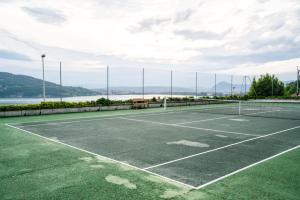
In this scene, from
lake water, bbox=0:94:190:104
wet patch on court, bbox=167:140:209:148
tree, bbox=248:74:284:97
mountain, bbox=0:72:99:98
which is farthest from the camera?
tree, bbox=248:74:284:97

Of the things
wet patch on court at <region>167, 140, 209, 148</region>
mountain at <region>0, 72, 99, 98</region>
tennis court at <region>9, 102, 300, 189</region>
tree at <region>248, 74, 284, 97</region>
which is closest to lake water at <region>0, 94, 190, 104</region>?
mountain at <region>0, 72, 99, 98</region>

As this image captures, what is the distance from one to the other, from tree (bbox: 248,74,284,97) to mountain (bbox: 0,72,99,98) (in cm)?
3757

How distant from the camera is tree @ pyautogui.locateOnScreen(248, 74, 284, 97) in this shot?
Answer: 5028 cm

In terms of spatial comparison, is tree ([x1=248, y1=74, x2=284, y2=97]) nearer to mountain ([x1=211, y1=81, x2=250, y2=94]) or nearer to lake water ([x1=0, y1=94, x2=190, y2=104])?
mountain ([x1=211, y1=81, x2=250, y2=94])

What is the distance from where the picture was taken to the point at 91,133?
11.2 m

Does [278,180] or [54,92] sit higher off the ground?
[54,92]

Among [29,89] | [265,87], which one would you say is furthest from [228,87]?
[29,89]

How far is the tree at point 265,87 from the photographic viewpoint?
50281 millimetres

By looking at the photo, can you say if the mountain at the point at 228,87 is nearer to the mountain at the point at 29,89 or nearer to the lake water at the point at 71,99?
the lake water at the point at 71,99

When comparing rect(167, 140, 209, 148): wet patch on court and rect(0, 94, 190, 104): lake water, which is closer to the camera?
rect(167, 140, 209, 148): wet patch on court

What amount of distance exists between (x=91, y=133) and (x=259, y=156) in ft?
22.5

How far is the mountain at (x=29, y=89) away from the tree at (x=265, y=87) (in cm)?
3757

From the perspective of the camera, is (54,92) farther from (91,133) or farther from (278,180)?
(278,180)

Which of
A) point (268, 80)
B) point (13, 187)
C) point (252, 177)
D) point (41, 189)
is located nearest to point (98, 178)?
point (41, 189)
